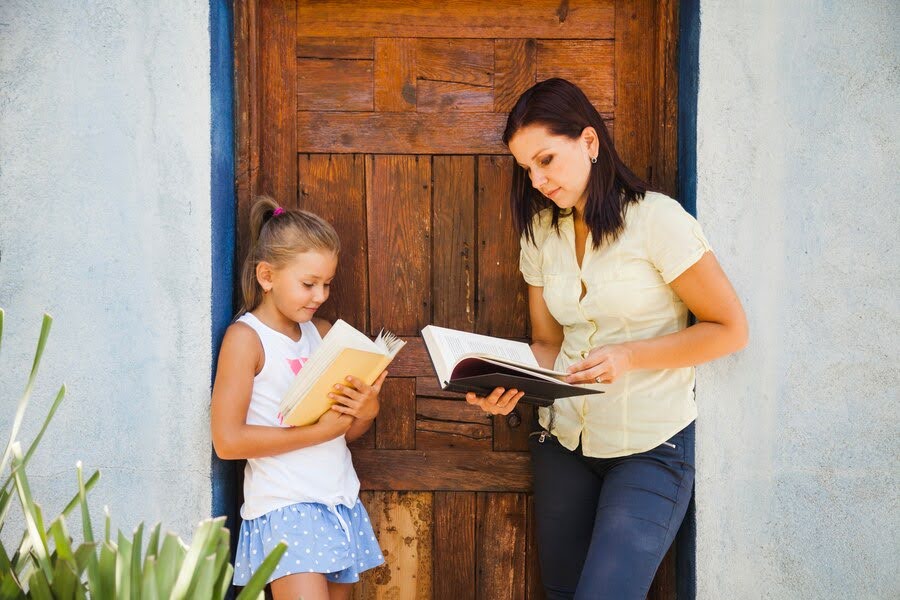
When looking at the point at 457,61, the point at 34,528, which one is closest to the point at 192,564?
the point at 34,528

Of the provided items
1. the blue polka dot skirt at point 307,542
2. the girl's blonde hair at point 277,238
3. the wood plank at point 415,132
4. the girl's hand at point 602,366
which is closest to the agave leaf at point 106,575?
the blue polka dot skirt at point 307,542

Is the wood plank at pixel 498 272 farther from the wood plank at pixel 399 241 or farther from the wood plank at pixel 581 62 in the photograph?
the wood plank at pixel 581 62

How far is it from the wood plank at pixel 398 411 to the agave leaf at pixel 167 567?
56.7 inches

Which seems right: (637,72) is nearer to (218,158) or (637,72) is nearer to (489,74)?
(489,74)

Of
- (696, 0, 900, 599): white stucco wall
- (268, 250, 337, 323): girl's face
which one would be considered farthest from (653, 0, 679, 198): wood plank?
(268, 250, 337, 323): girl's face

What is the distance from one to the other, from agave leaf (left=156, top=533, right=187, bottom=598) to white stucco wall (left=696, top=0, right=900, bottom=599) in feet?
5.28

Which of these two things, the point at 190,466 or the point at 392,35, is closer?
the point at 190,466

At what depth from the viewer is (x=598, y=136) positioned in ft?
6.81

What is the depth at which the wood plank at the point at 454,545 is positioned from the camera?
8.22ft

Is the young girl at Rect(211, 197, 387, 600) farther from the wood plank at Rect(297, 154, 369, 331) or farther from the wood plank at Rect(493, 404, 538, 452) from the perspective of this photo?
the wood plank at Rect(493, 404, 538, 452)

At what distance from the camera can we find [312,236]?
2186mm

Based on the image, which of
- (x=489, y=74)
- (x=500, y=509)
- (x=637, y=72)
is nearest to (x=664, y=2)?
(x=637, y=72)

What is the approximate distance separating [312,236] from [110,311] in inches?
26.0

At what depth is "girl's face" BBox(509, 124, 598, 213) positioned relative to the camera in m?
2.03
